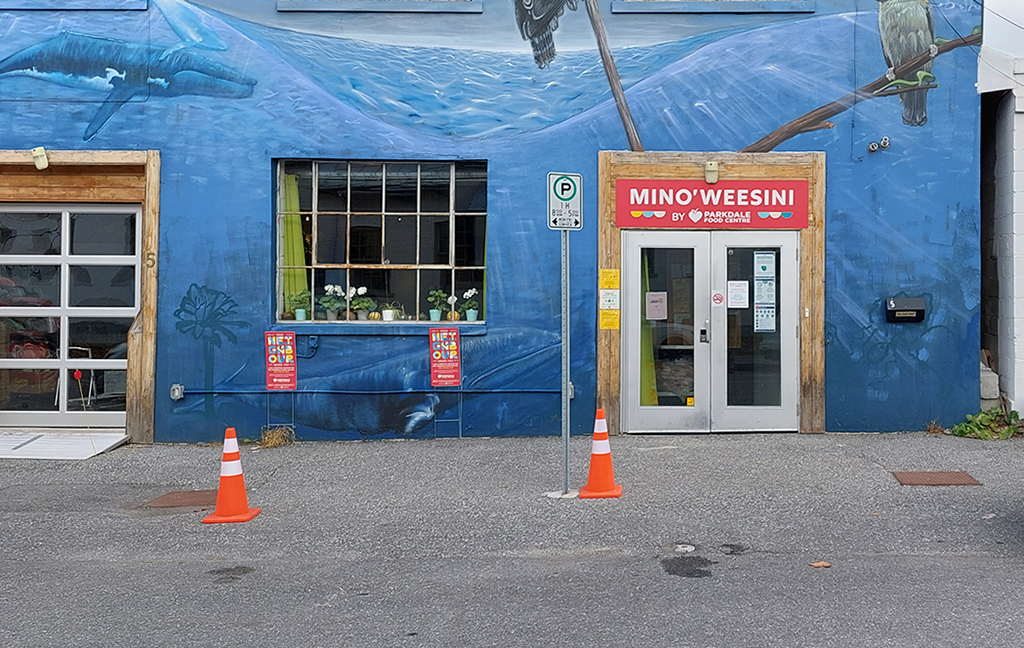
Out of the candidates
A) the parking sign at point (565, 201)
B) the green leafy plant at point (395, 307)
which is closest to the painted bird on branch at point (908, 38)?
the parking sign at point (565, 201)

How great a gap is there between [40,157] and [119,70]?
4.24ft

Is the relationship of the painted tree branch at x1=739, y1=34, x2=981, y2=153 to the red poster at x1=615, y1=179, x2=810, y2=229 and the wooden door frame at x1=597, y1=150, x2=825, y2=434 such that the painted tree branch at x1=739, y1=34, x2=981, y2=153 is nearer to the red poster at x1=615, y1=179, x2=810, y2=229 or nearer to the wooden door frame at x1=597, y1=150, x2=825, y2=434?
the wooden door frame at x1=597, y1=150, x2=825, y2=434

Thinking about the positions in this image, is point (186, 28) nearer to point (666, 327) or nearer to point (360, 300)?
point (360, 300)

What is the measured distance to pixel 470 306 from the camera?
9.94 m

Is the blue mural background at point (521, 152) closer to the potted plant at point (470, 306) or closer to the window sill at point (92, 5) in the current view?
the window sill at point (92, 5)

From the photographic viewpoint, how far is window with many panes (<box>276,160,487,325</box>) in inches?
392

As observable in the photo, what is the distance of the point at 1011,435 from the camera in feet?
31.0

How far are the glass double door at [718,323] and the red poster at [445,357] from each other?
6.16 feet

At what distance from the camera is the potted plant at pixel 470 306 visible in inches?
391

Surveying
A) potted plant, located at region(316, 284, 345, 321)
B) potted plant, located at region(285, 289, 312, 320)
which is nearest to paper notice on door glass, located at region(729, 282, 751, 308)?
potted plant, located at region(316, 284, 345, 321)

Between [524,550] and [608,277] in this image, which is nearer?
[524,550]

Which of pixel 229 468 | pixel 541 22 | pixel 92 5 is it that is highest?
pixel 92 5

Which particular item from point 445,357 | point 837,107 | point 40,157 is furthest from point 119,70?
point 837,107

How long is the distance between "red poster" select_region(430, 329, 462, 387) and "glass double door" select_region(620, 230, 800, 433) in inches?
74.0
